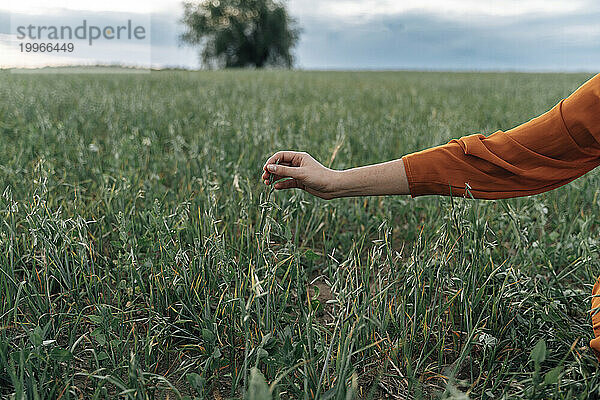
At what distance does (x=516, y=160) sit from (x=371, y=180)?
565 millimetres

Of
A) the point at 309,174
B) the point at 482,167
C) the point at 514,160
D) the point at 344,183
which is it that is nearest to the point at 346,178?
the point at 344,183

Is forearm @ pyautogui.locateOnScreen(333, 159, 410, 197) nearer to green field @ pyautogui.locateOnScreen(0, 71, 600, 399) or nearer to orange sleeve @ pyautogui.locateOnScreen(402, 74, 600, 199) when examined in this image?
orange sleeve @ pyautogui.locateOnScreen(402, 74, 600, 199)

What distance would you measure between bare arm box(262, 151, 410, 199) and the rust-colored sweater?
5 centimetres

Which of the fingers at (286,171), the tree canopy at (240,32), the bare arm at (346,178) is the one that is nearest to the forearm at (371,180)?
the bare arm at (346,178)

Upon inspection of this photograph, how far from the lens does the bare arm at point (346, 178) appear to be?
1.96 m

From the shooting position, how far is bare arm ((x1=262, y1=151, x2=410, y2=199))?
1.96 metres

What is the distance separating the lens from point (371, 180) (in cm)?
197

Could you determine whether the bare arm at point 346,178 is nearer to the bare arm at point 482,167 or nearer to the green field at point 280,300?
the bare arm at point 482,167

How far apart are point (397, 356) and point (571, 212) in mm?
2164

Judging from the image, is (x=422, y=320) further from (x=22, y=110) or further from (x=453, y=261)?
(x=22, y=110)

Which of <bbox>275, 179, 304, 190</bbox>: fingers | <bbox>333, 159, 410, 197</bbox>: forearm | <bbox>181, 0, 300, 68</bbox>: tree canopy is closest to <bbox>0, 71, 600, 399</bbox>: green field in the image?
<bbox>275, 179, 304, 190</bbox>: fingers

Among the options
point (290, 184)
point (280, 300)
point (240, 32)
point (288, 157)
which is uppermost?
point (240, 32)

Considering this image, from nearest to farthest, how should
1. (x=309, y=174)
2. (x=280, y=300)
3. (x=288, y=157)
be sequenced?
(x=309, y=174) < (x=288, y=157) < (x=280, y=300)

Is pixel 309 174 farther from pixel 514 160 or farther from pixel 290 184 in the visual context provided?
pixel 514 160
